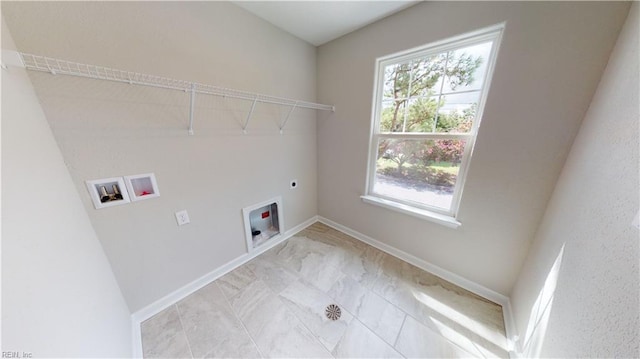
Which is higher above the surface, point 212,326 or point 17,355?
point 17,355

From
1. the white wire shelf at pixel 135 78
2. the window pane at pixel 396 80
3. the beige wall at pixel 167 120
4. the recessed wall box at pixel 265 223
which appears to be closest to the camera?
the white wire shelf at pixel 135 78

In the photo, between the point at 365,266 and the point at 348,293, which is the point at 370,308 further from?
the point at 365,266

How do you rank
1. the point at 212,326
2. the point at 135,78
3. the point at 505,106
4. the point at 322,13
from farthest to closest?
the point at 322,13 < the point at 212,326 < the point at 505,106 < the point at 135,78

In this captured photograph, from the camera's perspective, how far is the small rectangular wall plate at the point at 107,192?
1074 millimetres

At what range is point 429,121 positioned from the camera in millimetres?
1615

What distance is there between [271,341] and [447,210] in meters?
1.73

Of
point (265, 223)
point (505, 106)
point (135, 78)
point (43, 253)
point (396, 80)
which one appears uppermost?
point (396, 80)

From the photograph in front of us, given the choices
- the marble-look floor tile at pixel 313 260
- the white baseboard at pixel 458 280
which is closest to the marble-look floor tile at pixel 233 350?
the marble-look floor tile at pixel 313 260

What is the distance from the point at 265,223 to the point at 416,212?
1.68 metres

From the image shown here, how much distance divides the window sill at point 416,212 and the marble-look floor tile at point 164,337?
1887mm

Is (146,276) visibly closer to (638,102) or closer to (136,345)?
(136,345)

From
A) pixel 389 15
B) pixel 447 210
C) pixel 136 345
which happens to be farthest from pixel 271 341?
pixel 389 15

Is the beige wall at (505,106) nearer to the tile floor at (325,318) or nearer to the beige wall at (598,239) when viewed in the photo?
the beige wall at (598,239)

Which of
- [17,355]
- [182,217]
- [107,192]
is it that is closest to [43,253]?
[17,355]
